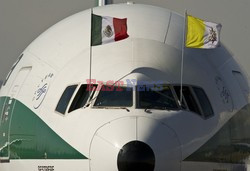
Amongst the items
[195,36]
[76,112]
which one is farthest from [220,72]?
[76,112]

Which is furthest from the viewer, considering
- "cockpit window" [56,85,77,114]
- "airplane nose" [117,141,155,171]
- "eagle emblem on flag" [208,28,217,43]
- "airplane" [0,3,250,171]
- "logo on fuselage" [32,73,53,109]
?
"eagle emblem on flag" [208,28,217,43]

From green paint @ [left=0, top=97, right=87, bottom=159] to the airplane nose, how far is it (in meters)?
1.00

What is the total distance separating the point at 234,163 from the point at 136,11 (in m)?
3.79

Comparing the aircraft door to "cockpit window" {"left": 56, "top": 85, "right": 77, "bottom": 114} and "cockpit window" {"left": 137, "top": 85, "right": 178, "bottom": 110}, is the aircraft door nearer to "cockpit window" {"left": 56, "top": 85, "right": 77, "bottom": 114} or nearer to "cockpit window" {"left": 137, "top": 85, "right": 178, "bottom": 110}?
"cockpit window" {"left": 56, "top": 85, "right": 77, "bottom": 114}

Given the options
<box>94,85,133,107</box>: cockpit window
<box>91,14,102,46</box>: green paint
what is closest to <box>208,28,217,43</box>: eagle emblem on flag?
<box>91,14,102,46</box>: green paint

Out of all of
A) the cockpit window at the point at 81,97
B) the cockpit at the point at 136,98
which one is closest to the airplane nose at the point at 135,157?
the cockpit at the point at 136,98

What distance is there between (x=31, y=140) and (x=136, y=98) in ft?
7.42

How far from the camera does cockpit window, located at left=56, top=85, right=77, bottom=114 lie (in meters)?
16.7

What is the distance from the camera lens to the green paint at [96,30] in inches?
683

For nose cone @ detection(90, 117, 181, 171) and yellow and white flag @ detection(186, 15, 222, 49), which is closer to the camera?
nose cone @ detection(90, 117, 181, 171)

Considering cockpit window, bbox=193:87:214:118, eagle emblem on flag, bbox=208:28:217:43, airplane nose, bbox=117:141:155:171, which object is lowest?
airplane nose, bbox=117:141:155:171

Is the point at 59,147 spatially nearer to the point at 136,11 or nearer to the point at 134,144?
the point at 134,144

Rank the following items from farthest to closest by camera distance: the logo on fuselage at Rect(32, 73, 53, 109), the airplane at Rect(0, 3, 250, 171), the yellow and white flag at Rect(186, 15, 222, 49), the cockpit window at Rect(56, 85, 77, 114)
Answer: the yellow and white flag at Rect(186, 15, 222, 49), the logo on fuselage at Rect(32, 73, 53, 109), the cockpit window at Rect(56, 85, 77, 114), the airplane at Rect(0, 3, 250, 171)

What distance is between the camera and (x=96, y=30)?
57.2 ft
